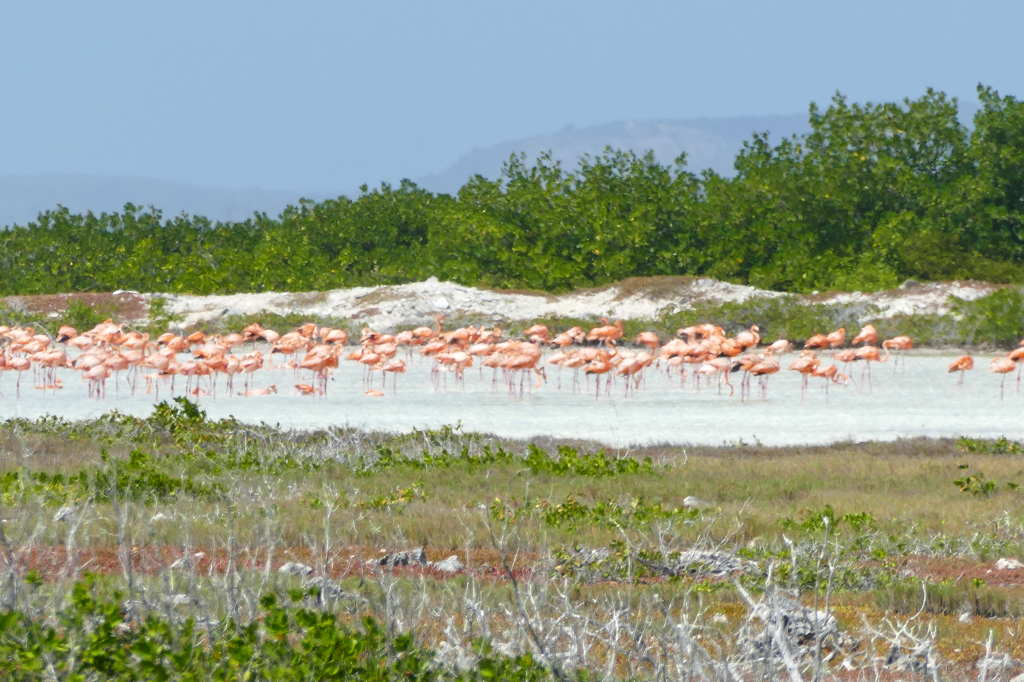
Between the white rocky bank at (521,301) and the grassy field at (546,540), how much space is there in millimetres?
18644

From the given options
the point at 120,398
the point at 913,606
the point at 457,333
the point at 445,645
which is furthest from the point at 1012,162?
the point at 445,645

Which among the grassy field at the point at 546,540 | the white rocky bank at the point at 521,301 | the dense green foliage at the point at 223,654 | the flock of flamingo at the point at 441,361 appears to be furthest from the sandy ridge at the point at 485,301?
the dense green foliage at the point at 223,654

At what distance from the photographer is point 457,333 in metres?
23.9

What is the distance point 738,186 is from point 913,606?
108 ft

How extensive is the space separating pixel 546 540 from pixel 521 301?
2995cm

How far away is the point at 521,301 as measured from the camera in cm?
3469

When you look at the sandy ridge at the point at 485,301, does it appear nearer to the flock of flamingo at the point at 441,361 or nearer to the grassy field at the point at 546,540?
the flock of flamingo at the point at 441,361

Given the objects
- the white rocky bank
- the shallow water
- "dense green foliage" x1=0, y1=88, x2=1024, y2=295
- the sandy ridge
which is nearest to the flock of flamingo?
the shallow water

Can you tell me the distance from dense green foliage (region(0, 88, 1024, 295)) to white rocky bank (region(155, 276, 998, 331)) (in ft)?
10.1

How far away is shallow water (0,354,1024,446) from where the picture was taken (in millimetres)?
15344

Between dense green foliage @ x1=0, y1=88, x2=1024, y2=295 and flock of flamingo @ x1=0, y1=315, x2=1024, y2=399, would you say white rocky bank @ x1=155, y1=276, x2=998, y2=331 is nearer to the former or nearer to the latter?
dense green foliage @ x1=0, y1=88, x2=1024, y2=295

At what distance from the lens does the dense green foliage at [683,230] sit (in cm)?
3591

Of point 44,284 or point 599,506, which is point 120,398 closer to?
point 599,506

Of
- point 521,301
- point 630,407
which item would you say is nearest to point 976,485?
point 630,407
